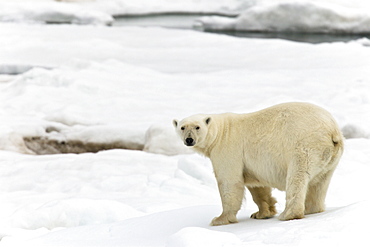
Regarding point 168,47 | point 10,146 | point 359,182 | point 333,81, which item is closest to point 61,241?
point 359,182

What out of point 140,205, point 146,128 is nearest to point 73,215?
point 140,205

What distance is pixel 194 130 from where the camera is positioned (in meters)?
4.04

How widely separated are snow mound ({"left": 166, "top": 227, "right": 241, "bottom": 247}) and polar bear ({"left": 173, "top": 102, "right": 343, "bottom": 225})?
83cm

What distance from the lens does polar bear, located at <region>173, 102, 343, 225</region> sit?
364 centimetres

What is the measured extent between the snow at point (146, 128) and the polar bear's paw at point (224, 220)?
13 cm

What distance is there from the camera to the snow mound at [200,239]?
9.39 feet

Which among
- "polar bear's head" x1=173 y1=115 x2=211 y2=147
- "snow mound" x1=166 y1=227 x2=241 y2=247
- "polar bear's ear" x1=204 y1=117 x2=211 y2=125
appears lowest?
"snow mound" x1=166 y1=227 x2=241 y2=247

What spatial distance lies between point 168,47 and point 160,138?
9.15 meters

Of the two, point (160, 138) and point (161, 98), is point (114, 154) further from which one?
point (161, 98)

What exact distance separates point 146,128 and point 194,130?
17.7 feet

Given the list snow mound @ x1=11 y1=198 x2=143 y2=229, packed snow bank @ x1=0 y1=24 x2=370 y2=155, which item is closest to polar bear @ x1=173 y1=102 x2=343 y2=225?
snow mound @ x1=11 y1=198 x2=143 y2=229

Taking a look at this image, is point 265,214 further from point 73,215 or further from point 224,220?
point 73,215

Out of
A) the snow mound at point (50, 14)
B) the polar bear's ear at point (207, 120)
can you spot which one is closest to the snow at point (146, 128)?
the polar bear's ear at point (207, 120)

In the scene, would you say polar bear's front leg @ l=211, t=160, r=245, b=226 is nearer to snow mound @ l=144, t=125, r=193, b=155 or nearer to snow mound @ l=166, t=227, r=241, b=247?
snow mound @ l=166, t=227, r=241, b=247
